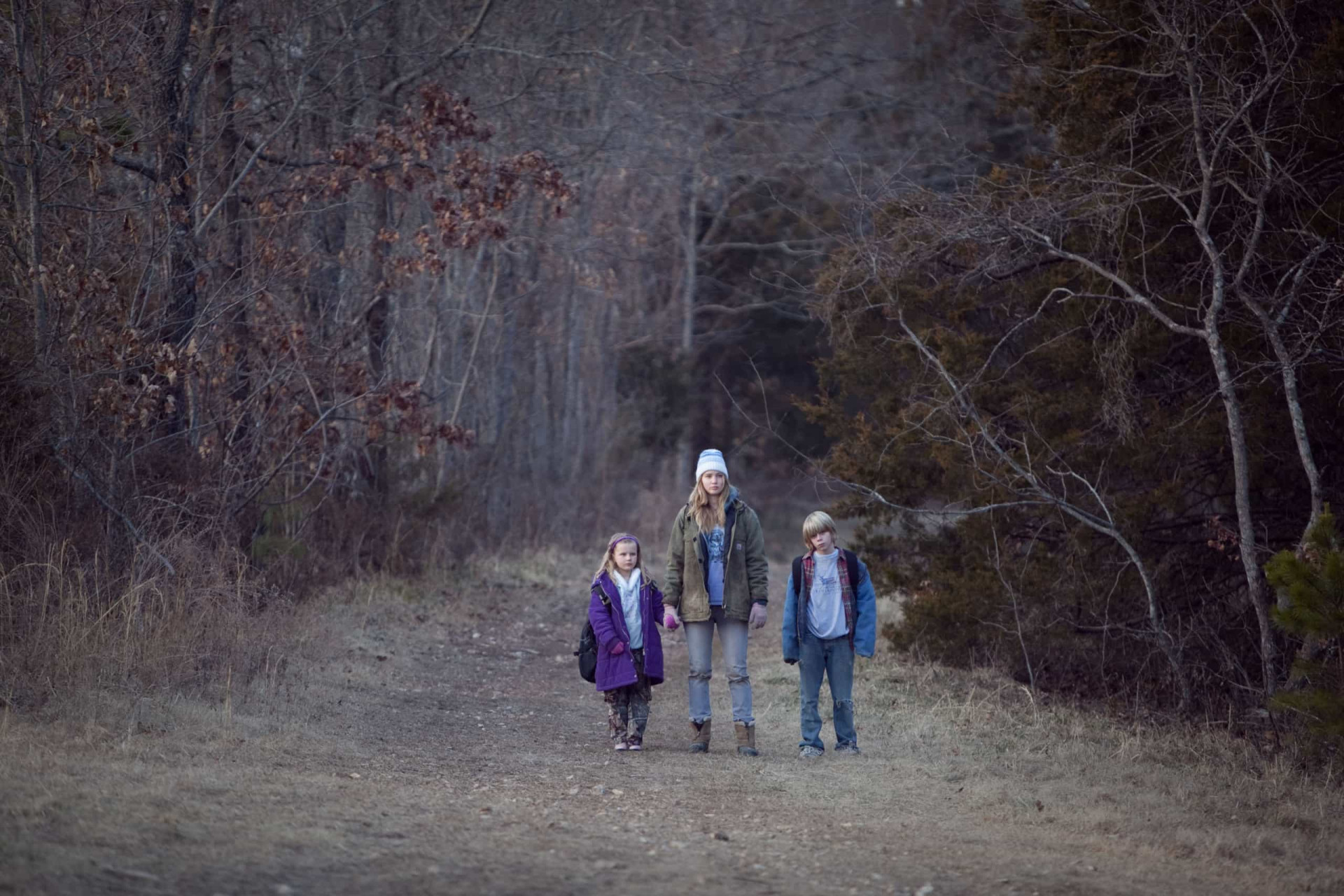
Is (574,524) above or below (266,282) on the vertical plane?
below

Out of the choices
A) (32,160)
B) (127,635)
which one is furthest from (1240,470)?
(32,160)

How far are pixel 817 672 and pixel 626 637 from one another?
51.9 inches

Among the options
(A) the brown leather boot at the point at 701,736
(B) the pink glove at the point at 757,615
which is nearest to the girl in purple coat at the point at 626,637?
(A) the brown leather boot at the point at 701,736

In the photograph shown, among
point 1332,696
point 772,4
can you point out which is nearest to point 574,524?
point 772,4

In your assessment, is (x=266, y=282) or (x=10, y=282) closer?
(x=10, y=282)

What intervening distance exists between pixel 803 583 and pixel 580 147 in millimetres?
10795

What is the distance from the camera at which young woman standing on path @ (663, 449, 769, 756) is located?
8.59 metres

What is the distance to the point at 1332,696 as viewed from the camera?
8.49 m

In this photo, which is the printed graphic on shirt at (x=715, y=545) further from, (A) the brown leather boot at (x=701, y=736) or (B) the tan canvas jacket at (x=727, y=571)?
(A) the brown leather boot at (x=701, y=736)

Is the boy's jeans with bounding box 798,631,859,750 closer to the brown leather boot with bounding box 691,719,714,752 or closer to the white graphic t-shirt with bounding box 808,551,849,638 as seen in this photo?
the white graphic t-shirt with bounding box 808,551,849,638

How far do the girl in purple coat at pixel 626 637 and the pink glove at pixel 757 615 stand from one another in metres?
0.60

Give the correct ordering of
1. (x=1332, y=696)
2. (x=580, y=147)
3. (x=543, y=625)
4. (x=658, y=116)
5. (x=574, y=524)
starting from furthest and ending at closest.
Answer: (x=574, y=524)
(x=658, y=116)
(x=580, y=147)
(x=543, y=625)
(x=1332, y=696)

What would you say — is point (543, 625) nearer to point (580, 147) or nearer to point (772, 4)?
point (580, 147)

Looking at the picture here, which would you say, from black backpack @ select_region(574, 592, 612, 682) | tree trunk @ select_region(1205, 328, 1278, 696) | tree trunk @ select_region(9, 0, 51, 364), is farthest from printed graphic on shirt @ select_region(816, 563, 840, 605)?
tree trunk @ select_region(9, 0, 51, 364)
